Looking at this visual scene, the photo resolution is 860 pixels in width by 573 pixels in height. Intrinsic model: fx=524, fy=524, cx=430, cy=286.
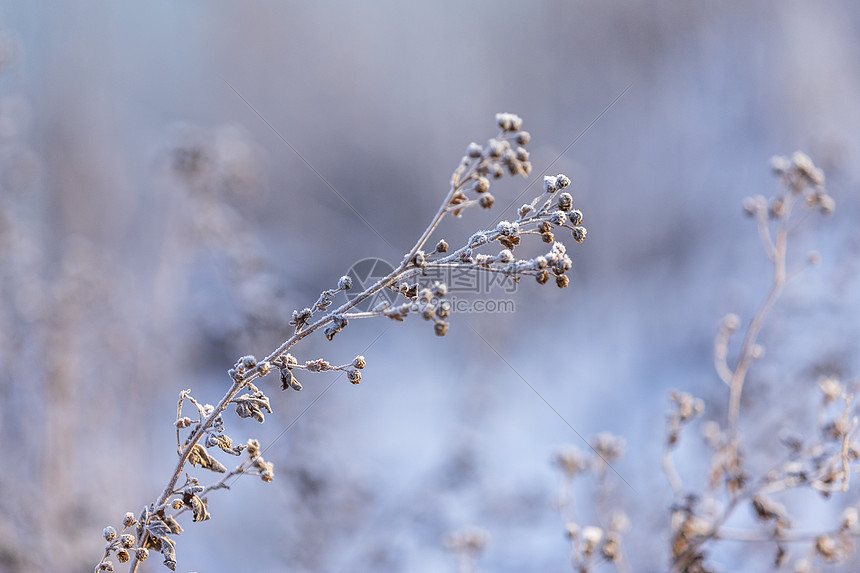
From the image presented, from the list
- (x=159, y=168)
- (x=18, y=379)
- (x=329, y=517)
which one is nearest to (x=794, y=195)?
(x=329, y=517)

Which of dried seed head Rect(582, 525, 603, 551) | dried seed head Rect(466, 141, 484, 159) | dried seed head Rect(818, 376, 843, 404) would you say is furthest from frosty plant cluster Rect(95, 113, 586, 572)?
dried seed head Rect(818, 376, 843, 404)

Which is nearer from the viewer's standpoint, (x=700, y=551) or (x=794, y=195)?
(x=700, y=551)

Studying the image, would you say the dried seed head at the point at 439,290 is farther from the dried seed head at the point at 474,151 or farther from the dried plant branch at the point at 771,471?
the dried plant branch at the point at 771,471

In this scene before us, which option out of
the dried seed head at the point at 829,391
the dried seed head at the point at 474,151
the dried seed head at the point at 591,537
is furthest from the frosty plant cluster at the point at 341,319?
the dried seed head at the point at 829,391

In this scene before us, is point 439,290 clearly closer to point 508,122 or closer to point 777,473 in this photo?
point 508,122

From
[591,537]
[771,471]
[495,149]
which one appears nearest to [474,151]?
[495,149]

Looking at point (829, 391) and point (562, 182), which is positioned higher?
point (562, 182)

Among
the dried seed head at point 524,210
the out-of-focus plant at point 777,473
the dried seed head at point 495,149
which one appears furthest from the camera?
the out-of-focus plant at point 777,473

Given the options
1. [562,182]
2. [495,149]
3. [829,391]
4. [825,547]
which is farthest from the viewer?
[829,391]

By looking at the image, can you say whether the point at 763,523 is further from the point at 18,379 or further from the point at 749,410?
the point at 18,379

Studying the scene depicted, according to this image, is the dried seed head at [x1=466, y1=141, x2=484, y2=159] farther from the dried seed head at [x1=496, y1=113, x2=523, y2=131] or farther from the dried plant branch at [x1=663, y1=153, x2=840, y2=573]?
the dried plant branch at [x1=663, y1=153, x2=840, y2=573]

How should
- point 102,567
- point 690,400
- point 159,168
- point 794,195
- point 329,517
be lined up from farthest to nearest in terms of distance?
1. point 159,168
2. point 329,517
3. point 794,195
4. point 690,400
5. point 102,567
